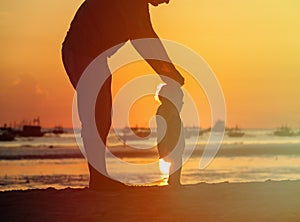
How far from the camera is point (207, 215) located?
11.1 ft

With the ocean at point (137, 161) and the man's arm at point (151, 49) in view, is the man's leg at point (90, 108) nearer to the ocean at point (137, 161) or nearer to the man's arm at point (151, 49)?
the man's arm at point (151, 49)

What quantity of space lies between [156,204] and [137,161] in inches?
263

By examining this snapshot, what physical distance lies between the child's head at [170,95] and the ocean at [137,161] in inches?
132

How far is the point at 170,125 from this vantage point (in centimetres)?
367

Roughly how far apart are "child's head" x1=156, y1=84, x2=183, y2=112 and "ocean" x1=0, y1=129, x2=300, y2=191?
11.0 ft

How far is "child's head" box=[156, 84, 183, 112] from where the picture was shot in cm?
359

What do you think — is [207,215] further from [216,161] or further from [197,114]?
[216,161]

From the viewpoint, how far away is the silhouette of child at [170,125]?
3.62 meters

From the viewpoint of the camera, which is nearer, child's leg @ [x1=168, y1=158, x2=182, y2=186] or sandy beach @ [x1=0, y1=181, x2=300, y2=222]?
sandy beach @ [x1=0, y1=181, x2=300, y2=222]

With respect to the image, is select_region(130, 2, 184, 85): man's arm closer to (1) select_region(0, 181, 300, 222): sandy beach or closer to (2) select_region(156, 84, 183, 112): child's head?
(2) select_region(156, 84, 183, 112): child's head

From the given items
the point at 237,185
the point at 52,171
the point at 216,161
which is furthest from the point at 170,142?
the point at 216,161

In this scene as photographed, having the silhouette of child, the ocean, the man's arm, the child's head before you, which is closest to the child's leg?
the silhouette of child

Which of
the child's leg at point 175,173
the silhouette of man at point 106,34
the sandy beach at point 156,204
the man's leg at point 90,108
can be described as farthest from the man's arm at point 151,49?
the sandy beach at point 156,204

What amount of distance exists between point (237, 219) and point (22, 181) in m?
4.09
